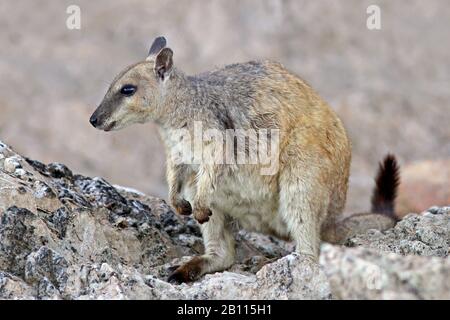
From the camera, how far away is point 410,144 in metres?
18.4

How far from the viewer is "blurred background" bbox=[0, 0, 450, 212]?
1795 cm

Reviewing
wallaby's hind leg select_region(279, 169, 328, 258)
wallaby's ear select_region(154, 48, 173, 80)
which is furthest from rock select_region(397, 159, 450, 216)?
wallaby's ear select_region(154, 48, 173, 80)

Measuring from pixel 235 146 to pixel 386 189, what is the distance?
6.32ft

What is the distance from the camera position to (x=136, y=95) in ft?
29.7

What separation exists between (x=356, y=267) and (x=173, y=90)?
10.7ft

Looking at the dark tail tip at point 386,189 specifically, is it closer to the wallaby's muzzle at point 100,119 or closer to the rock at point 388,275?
the wallaby's muzzle at point 100,119

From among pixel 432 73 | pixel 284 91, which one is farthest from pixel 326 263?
pixel 432 73

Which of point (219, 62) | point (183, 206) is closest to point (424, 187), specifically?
point (219, 62)

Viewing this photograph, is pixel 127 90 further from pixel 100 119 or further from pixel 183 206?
pixel 183 206

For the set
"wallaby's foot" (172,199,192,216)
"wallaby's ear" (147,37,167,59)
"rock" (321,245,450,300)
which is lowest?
"rock" (321,245,450,300)

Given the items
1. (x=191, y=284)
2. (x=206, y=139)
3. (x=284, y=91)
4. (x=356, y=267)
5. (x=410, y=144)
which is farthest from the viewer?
(x=410, y=144)

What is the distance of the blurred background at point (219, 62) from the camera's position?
58.9 ft

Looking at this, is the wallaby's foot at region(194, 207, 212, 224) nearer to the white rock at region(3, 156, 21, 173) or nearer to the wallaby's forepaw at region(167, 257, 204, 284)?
the wallaby's forepaw at region(167, 257, 204, 284)
